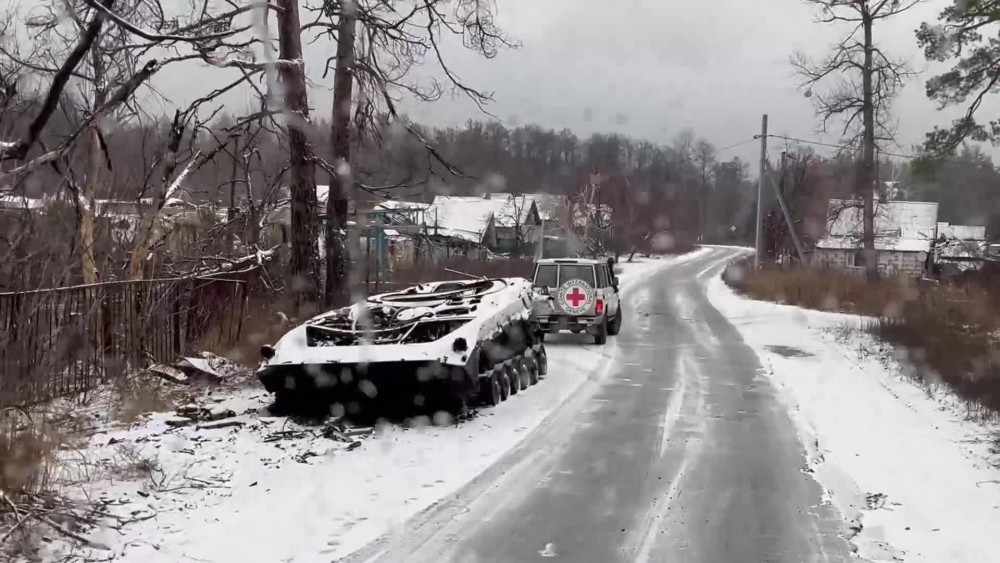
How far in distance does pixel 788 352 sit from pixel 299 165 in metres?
10.6

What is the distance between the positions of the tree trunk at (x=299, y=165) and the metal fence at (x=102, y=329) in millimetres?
1051

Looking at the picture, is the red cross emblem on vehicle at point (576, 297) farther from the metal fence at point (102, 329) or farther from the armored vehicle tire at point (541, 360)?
the metal fence at point (102, 329)

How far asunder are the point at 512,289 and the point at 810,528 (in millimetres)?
7163

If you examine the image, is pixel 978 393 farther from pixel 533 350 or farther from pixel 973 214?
pixel 973 214

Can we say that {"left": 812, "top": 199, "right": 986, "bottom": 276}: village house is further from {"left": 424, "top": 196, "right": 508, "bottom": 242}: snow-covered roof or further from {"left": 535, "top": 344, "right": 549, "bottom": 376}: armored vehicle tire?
{"left": 535, "top": 344, "right": 549, "bottom": 376}: armored vehicle tire

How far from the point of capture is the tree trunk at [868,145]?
103 ft

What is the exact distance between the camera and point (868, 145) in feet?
105

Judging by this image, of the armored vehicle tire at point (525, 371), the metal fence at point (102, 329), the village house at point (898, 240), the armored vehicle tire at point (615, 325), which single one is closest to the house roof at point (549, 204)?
the village house at point (898, 240)

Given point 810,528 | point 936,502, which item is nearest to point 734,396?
point 936,502

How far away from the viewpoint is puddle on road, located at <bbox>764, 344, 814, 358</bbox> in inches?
667

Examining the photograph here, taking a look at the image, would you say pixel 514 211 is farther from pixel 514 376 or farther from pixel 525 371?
pixel 514 376

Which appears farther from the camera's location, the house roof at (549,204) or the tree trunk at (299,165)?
the house roof at (549,204)

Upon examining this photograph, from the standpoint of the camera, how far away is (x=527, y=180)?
68188mm

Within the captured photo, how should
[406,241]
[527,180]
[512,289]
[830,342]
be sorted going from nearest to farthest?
[512,289] → [830,342] → [406,241] → [527,180]
